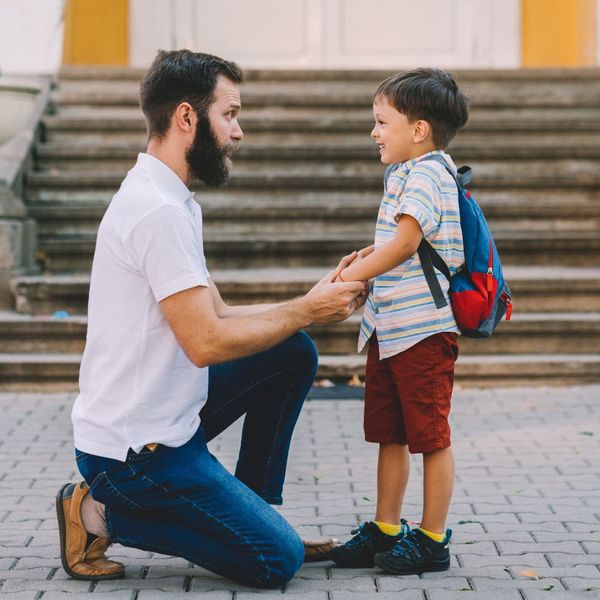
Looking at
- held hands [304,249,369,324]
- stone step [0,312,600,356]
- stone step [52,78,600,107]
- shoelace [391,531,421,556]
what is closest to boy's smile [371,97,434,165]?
held hands [304,249,369,324]

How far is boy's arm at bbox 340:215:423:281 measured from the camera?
3.47 meters

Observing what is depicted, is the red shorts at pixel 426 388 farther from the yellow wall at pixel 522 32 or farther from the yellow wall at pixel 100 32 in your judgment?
the yellow wall at pixel 100 32

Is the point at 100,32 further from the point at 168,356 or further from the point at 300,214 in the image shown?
the point at 168,356

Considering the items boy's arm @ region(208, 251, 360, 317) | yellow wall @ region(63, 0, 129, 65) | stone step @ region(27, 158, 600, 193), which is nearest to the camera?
boy's arm @ region(208, 251, 360, 317)

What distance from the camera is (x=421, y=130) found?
358 centimetres

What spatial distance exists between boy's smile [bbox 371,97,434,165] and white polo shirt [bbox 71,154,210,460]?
67 cm

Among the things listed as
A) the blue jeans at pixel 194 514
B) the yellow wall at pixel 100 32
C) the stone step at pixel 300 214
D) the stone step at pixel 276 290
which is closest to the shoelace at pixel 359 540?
the blue jeans at pixel 194 514

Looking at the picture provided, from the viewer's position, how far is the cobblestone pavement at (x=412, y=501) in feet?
11.4

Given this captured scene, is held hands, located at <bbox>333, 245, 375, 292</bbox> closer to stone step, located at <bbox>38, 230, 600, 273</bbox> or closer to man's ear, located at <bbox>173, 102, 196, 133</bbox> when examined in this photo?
man's ear, located at <bbox>173, 102, 196, 133</bbox>

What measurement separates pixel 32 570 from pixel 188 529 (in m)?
0.56

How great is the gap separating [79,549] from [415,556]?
3.34 ft

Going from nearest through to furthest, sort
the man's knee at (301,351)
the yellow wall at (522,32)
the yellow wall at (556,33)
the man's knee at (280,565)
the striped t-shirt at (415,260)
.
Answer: the man's knee at (280,565) → the striped t-shirt at (415,260) → the man's knee at (301,351) → the yellow wall at (556,33) → the yellow wall at (522,32)

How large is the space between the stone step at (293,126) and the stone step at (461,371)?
274 cm

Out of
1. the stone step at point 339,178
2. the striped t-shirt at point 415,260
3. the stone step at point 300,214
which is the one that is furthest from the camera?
the stone step at point 339,178
